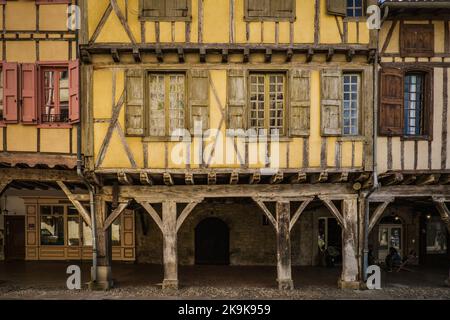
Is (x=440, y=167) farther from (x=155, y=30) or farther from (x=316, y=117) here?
(x=155, y=30)

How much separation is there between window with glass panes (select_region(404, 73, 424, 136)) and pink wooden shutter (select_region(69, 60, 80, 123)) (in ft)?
30.4

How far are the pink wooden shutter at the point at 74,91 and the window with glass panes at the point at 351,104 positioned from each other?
7.25 meters

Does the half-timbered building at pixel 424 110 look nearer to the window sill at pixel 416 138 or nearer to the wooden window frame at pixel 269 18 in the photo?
the window sill at pixel 416 138

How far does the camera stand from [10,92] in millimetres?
9688

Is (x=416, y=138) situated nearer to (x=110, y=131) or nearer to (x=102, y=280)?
(x=110, y=131)

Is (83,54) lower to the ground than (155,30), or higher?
lower

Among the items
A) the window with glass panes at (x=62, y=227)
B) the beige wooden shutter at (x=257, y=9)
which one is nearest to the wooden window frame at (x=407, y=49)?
the beige wooden shutter at (x=257, y=9)

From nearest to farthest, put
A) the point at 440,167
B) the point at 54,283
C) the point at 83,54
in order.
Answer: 1. the point at 83,54
2. the point at 440,167
3. the point at 54,283

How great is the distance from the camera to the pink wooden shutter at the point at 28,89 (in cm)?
967

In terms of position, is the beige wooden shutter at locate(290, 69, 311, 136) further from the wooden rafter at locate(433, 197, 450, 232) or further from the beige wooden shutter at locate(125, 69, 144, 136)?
the wooden rafter at locate(433, 197, 450, 232)

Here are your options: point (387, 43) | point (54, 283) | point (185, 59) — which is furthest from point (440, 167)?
point (54, 283)

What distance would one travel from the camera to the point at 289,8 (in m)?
9.62

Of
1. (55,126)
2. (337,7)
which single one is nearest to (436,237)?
(337,7)

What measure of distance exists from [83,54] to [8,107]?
253 cm
